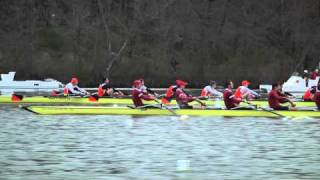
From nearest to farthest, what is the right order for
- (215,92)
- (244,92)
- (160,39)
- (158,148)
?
(158,148), (244,92), (215,92), (160,39)

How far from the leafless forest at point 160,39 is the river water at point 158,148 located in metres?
42.9

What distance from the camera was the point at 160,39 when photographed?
8012 cm

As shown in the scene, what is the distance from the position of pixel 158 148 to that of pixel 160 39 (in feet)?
189

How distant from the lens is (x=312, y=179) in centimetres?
1738

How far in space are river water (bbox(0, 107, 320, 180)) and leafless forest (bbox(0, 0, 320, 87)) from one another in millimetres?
42890

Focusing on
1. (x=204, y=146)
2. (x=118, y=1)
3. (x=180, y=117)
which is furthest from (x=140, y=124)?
(x=118, y=1)

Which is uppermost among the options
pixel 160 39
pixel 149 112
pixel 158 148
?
pixel 160 39

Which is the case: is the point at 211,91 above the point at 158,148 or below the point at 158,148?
above

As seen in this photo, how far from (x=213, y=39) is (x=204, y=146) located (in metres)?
59.3

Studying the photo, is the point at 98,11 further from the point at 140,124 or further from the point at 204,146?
the point at 204,146

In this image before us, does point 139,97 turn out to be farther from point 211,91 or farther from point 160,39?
point 160,39

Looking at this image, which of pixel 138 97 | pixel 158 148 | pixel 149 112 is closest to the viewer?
pixel 158 148

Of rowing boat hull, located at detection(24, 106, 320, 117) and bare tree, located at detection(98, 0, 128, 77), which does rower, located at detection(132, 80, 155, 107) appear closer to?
rowing boat hull, located at detection(24, 106, 320, 117)

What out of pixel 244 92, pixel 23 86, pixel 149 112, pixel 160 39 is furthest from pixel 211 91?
pixel 160 39
